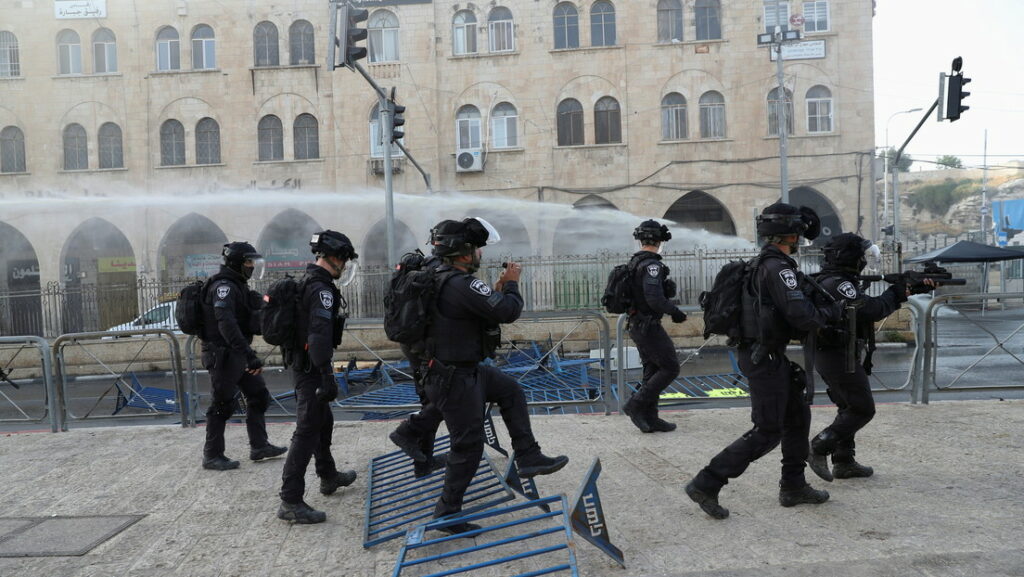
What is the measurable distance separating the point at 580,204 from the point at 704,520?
73.0 feet

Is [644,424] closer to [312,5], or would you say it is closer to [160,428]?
[160,428]

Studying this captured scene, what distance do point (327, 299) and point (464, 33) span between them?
75.4 feet

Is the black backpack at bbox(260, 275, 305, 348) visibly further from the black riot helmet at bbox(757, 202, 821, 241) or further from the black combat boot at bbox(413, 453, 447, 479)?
the black riot helmet at bbox(757, 202, 821, 241)

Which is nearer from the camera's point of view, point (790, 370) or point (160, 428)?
point (790, 370)

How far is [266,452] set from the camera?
21.9ft

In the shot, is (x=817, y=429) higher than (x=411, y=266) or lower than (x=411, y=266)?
lower

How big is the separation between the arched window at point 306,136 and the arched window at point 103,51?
654 centimetres

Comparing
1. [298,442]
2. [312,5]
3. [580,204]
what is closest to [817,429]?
[298,442]

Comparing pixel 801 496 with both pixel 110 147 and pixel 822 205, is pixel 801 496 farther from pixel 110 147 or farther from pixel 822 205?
pixel 110 147

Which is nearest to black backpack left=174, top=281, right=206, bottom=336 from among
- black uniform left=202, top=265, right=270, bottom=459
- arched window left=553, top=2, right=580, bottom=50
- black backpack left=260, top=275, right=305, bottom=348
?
black uniform left=202, top=265, right=270, bottom=459

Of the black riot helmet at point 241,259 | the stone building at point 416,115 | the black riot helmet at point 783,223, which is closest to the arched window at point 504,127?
the stone building at point 416,115

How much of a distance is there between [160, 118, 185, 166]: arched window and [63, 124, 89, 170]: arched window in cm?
260

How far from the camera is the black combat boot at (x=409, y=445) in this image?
555cm

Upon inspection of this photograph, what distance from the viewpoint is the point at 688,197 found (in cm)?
2702
